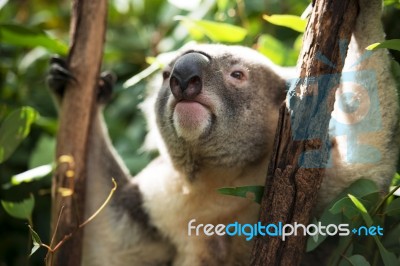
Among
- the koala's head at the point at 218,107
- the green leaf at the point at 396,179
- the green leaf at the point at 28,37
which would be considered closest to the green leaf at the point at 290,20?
the koala's head at the point at 218,107

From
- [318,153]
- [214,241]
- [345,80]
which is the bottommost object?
[214,241]

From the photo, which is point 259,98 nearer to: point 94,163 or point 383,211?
point 383,211

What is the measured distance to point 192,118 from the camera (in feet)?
8.53

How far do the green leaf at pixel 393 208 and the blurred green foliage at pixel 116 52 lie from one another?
39.3 inches

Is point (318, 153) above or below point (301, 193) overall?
above

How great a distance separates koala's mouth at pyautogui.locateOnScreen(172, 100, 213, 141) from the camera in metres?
2.59

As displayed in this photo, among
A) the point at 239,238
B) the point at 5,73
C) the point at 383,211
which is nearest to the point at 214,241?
the point at 239,238

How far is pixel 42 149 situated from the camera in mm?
4039

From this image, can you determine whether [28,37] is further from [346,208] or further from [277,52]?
[346,208]

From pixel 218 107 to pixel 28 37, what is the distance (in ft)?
5.02

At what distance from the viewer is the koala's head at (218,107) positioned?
8.56 ft

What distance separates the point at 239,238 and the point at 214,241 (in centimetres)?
14

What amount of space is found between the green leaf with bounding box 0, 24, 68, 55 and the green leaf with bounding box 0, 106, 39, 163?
618 millimetres

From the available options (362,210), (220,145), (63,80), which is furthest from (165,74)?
(362,210)
